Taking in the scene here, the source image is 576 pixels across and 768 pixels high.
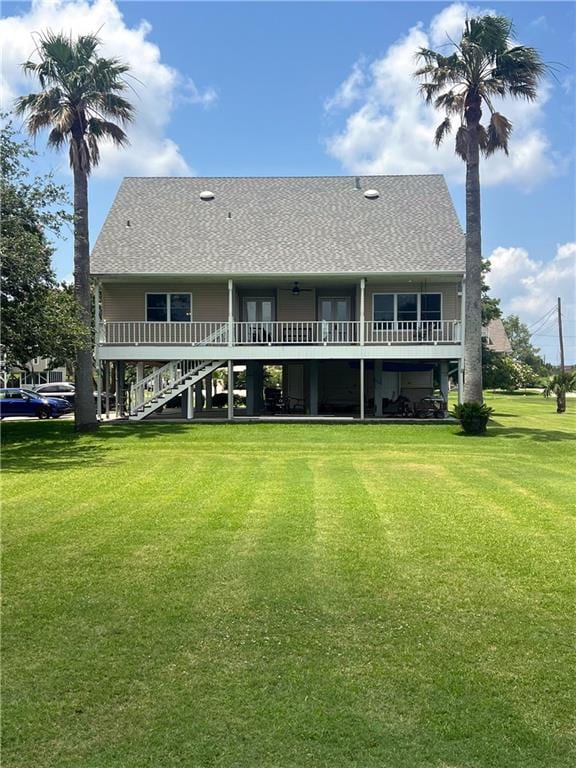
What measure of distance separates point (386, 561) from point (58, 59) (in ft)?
60.4

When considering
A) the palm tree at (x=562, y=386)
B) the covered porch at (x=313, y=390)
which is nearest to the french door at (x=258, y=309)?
the covered porch at (x=313, y=390)

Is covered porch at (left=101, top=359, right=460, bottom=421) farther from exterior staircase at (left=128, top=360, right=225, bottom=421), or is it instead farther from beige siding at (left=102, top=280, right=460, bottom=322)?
beige siding at (left=102, top=280, right=460, bottom=322)

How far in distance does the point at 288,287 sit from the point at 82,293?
7554mm

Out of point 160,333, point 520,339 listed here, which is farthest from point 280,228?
point 520,339

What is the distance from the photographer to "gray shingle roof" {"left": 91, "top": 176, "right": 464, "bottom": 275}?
21.2m

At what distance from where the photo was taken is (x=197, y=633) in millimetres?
4367

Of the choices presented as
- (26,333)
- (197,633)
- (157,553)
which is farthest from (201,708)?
(26,333)

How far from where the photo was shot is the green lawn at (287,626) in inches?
126

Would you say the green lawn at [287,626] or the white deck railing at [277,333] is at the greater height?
the white deck railing at [277,333]

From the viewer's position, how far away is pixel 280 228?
76.1ft

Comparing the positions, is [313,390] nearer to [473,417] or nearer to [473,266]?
[473,417]

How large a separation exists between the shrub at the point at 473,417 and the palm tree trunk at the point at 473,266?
0.84 metres

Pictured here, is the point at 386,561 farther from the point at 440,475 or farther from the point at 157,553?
the point at 440,475

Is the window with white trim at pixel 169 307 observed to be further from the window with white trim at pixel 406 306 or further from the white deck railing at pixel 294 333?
the window with white trim at pixel 406 306
